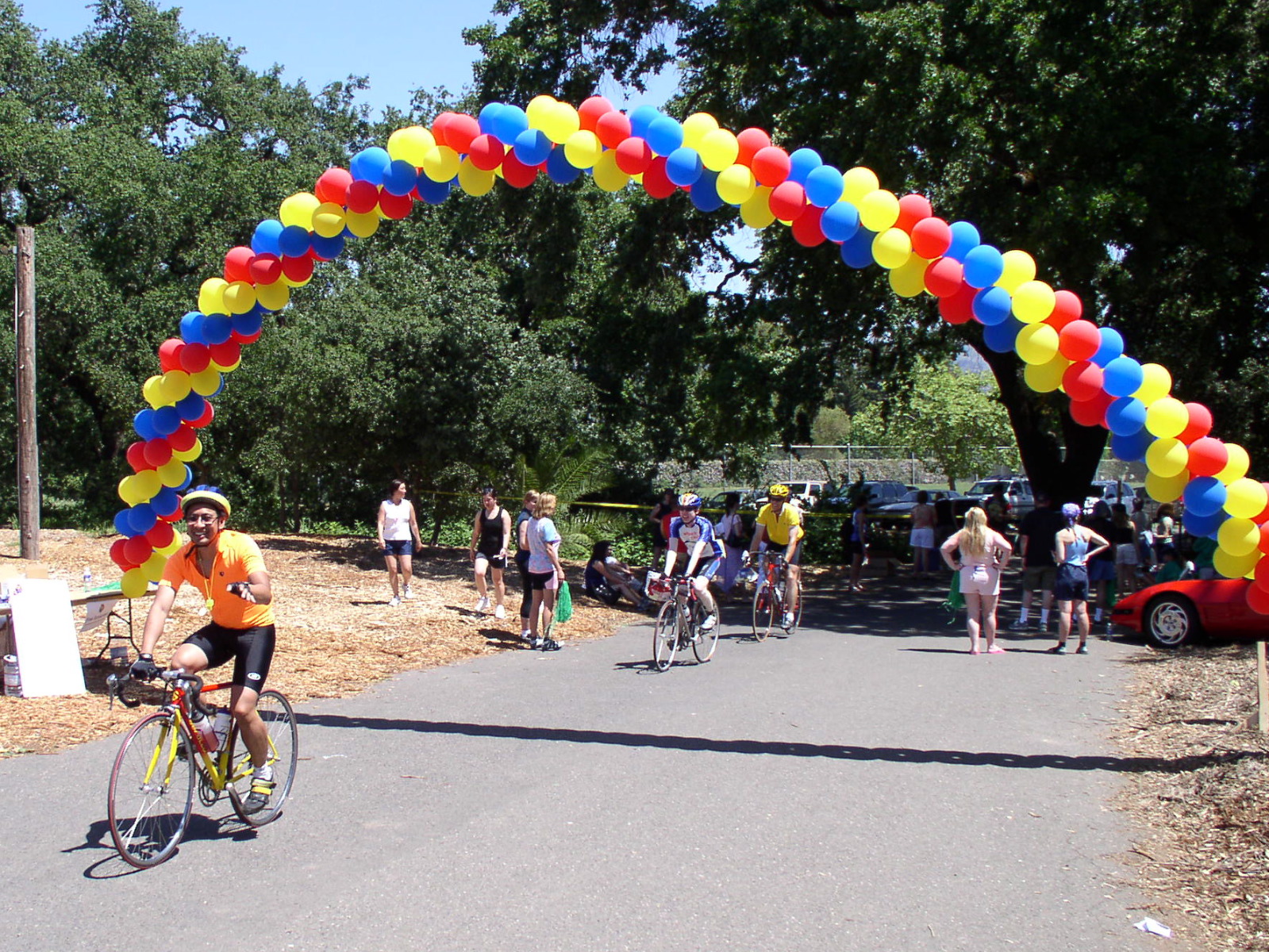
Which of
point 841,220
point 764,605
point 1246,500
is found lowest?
point 764,605

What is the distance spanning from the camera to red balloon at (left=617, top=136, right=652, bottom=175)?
27.8 feet

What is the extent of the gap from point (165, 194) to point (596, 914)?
27.2 metres

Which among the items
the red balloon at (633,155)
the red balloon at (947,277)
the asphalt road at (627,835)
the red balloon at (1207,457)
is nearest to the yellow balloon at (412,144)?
the red balloon at (633,155)

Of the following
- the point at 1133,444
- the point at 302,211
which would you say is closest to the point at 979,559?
the point at 1133,444

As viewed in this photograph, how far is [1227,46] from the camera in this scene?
15477mm

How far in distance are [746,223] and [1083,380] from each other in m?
2.79

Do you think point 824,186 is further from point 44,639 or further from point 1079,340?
point 44,639

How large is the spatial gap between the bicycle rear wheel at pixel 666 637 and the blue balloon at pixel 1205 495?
5281mm

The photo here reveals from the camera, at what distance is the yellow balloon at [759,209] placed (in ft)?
27.9

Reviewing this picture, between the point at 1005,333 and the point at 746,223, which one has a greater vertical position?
the point at 746,223

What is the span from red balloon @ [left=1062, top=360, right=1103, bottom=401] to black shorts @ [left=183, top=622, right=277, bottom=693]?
5.60 metres

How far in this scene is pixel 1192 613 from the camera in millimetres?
13695

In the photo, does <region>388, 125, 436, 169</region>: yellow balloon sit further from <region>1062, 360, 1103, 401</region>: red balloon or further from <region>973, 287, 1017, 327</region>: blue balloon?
<region>1062, 360, 1103, 401</region>: red balloon

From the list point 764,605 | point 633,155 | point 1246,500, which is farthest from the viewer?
point 764,605
